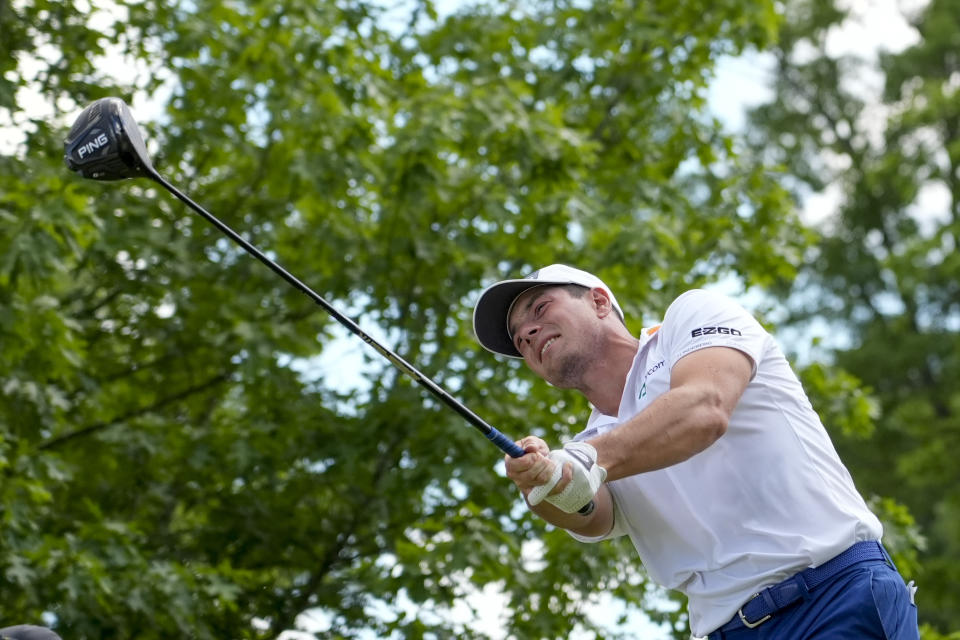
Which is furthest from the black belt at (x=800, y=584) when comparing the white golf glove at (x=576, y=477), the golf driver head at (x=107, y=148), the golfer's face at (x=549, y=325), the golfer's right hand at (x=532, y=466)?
the golf driver head at (x=107, y=148)

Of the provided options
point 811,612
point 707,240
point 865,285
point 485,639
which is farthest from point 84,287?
point 865,285

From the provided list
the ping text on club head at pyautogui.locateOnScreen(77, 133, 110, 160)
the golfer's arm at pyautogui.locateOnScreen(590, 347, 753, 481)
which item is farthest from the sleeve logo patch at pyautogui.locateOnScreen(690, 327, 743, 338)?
the ping text on club head at pyautogui.locateOnScreen(77, 133, 110, 160)

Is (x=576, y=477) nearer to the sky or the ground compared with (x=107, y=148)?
nearer to the ground

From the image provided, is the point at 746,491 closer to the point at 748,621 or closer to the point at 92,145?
the point at 748,621

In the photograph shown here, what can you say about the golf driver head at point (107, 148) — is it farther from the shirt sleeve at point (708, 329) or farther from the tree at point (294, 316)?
the tree at point (294, 316)

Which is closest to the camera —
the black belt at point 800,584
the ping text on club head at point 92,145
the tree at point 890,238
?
the black belt at point 800,584

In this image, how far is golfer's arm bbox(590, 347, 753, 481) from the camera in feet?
9.05

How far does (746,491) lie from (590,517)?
1.78 feet

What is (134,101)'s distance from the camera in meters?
8.08

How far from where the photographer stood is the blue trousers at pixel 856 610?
110 inches

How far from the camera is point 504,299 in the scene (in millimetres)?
3592

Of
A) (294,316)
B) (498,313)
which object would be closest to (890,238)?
(294,316)

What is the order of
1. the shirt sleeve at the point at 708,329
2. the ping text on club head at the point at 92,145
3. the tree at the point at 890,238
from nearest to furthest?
1. the shirt sleeve at the point at 708,329
2. the ping text on club head at the point at 92,145
3. the tree at the point at 890,238

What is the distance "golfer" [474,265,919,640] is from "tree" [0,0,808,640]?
3.58 meters
